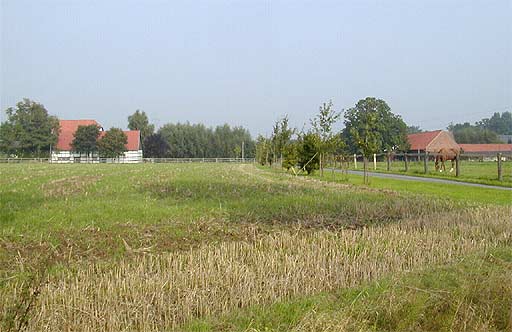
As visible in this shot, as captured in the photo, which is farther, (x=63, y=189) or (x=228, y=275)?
(x=63, y=189)

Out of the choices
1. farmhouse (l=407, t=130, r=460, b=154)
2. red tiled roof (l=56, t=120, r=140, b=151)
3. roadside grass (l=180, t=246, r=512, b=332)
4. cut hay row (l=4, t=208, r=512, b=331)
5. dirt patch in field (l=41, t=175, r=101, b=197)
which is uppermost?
red tiled roof (l=56, t=120, r=140, b=151)

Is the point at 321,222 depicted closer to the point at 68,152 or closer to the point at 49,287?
the point at 49,287

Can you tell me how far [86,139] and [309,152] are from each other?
78043 mm

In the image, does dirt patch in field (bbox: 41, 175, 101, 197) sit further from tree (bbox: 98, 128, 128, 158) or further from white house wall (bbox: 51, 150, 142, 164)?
tree (bbox: 98, 128, 128, 158)

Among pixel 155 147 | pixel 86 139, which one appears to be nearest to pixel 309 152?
pixel 86 139

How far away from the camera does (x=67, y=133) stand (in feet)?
346

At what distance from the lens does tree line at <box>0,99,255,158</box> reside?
89750mm

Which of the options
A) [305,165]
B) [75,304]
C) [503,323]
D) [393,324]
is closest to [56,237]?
[75,304]

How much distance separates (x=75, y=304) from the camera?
4.86 meters

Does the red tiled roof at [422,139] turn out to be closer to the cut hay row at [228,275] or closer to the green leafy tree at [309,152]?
the green leafy tree at [309,152]

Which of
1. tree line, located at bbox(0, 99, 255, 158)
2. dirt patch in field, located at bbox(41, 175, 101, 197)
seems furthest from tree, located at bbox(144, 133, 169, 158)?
dirt patch in field, located at bbox(41, 175, 101, 197)

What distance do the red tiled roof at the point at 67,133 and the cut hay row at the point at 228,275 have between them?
99.9m

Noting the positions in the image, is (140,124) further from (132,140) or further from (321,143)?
(321,143)

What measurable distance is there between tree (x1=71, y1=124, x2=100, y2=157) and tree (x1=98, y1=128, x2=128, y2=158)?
157cm
